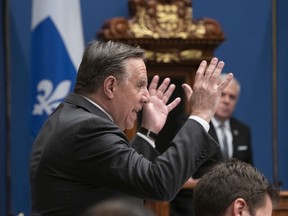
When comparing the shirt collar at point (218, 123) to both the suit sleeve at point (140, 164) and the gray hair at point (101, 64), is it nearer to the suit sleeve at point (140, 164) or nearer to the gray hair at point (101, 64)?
the gray hair at point (101, 64)

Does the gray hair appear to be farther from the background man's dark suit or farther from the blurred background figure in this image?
the background man's dark suit

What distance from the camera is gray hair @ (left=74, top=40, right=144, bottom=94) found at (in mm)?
2727

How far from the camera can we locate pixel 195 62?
679 cm

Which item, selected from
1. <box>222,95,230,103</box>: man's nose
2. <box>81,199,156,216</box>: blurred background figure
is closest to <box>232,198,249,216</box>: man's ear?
<box>81,199,156,216</box>: blurred background figure

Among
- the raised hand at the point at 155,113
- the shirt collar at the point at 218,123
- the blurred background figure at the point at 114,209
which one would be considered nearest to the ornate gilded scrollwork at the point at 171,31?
the shirt collar at the point at 218,123

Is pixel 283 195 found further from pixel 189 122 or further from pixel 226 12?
pixel 226 12

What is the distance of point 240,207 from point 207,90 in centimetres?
45

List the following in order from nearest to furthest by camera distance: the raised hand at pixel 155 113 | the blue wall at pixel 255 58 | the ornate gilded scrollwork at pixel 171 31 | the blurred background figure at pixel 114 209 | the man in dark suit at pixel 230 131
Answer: the blurred background figure at pixel 114 209 → the raised hand at pixel 155 113 → the man in dark suit at pixel 230 131 → the ornate gilded scrollwork at pixel 171 31 → the blue wall at pixel 255 58

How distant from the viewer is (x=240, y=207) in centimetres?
236

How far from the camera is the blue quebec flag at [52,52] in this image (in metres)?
6.18

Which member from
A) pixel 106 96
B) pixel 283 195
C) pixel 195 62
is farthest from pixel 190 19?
pixel 106 96

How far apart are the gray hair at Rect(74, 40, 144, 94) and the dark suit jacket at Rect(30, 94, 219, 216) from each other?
127 mm

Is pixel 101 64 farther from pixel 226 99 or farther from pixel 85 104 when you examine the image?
pixel 226 99

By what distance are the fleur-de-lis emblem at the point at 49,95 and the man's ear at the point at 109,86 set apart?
11.4ft
